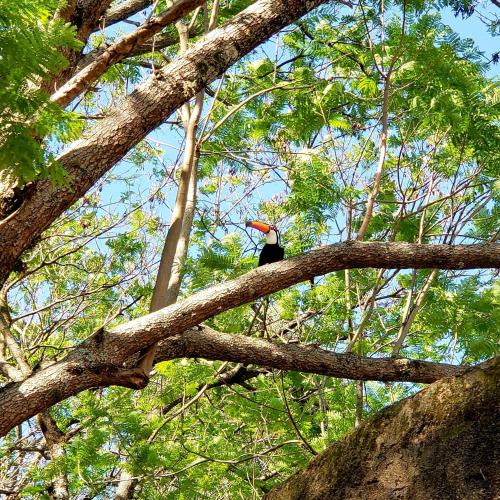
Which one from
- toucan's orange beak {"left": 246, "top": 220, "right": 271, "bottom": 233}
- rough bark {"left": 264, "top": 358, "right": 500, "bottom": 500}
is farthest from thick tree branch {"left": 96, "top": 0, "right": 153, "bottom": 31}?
rough bark {"left": 264, "top": 358, "right": 500, "bottom": 500}

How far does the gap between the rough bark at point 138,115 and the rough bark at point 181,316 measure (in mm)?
596

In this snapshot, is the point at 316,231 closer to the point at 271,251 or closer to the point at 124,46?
the point at 271,251

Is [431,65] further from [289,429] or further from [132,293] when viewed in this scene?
[132,293]

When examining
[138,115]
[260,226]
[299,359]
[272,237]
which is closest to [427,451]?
[299,359]

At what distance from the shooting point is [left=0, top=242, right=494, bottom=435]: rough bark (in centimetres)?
391

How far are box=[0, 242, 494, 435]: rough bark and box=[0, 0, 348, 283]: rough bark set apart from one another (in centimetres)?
60

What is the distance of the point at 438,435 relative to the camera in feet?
9.56

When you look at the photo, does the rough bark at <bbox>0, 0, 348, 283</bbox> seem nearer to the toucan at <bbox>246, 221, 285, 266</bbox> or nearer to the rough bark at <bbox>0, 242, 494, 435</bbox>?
the rough bark at <bbox>0, 242, 494, 435</bbox>

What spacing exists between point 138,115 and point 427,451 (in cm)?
223

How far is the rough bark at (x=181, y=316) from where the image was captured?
3906 millimetres

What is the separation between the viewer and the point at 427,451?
291 centimetres

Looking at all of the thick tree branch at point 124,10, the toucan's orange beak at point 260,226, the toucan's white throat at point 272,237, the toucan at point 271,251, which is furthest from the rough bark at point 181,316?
the toucan's orange beak at point 260,226

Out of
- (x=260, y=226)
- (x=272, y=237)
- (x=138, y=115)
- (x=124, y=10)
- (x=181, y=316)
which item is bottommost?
(x=181, y=316)

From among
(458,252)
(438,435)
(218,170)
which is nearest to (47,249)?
(218,170)
